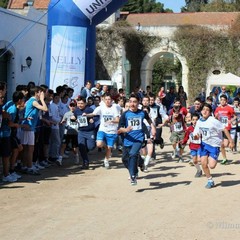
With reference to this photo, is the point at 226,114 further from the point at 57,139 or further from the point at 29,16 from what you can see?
the point at 29,16

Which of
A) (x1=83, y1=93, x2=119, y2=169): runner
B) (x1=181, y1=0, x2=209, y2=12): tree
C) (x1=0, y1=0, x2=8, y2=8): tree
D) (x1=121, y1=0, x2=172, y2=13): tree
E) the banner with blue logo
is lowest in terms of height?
(x1=83, y1=93, x2=119, y2=169): runner

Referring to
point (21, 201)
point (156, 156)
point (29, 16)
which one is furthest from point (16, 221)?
point (29, 16)

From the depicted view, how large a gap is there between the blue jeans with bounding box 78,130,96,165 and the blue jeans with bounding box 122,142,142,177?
237 cm

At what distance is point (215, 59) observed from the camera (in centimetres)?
3133

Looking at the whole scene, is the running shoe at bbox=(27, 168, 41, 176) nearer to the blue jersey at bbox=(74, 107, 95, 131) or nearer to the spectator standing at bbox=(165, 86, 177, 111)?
the blue jersey at bbox=(74, 107, 95, 131)

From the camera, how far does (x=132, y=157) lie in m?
9.14

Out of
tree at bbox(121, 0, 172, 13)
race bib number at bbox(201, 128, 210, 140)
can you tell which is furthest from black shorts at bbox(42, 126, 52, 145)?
tree at bbox(121, 0, 172, 13)

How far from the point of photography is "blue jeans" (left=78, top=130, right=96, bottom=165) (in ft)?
38.0

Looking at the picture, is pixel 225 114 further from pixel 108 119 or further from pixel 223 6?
pixel 223 6

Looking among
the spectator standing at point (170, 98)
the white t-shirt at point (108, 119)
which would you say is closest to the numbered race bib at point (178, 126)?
the white t-shirt at point (108, 119)

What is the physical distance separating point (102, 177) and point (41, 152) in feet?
6.34

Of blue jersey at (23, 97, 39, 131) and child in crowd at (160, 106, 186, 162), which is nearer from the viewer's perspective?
blue jersey at (23, 97, 39, 131)

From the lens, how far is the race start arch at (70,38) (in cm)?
1700

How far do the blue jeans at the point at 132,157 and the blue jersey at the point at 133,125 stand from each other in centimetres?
8
